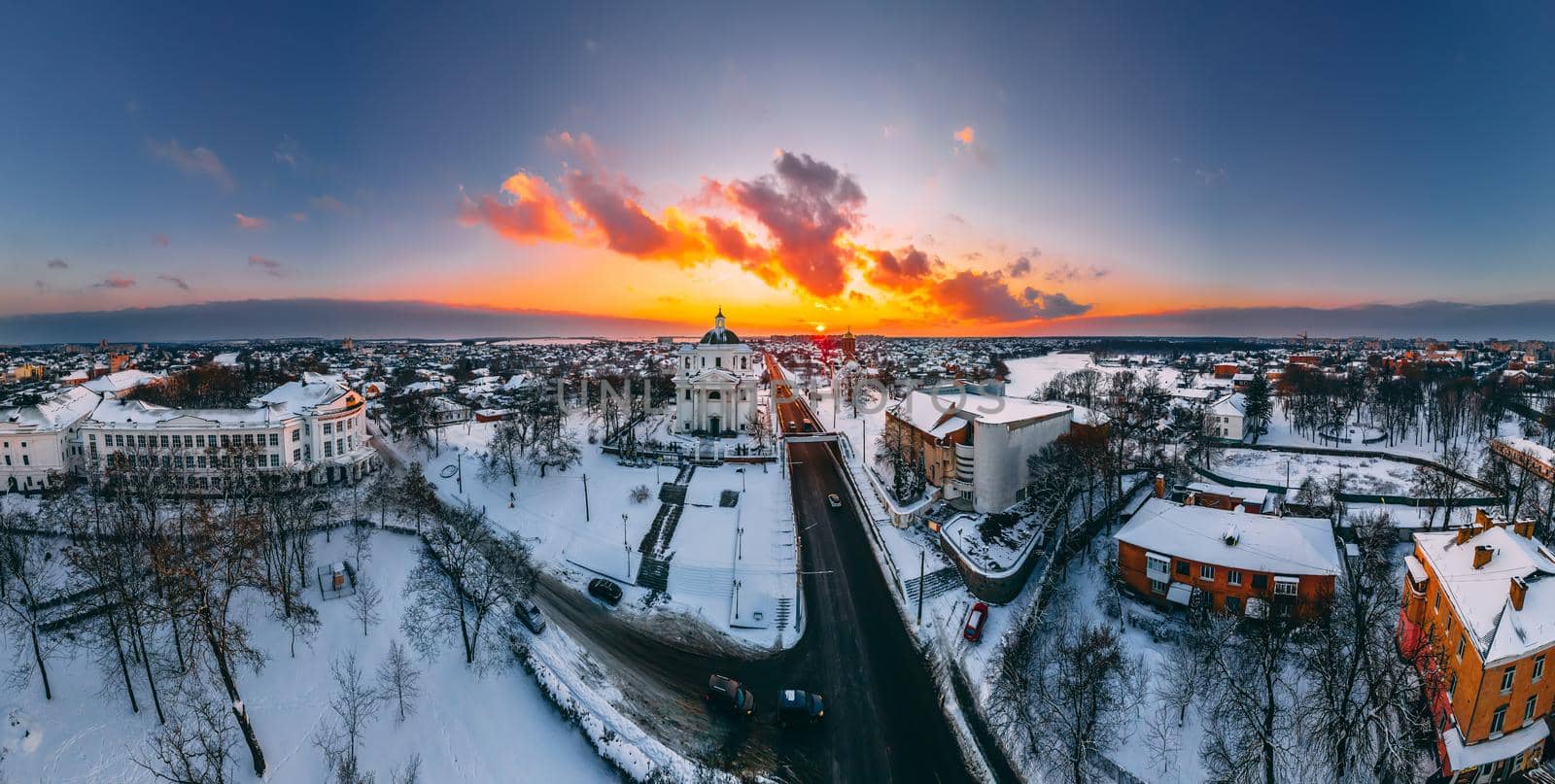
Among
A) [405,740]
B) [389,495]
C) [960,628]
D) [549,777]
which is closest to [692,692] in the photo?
[549,777]

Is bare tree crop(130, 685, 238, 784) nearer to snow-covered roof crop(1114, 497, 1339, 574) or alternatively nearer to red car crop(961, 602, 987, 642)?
red car crop(961, 602, 987, 642)

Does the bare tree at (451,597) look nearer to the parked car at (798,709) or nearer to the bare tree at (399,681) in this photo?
the bare tree at (399,681)

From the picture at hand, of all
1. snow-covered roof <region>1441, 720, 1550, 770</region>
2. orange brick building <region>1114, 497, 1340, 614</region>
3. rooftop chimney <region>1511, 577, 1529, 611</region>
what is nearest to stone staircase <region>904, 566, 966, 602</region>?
orange brick building <region>1114, 497, 1340, 614</region>

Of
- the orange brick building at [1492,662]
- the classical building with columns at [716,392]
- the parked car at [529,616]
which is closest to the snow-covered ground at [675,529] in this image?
the parked car at [529,616]

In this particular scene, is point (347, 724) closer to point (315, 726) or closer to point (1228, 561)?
point (315, 726)

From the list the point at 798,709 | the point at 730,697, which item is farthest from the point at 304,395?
the point at 798,709
